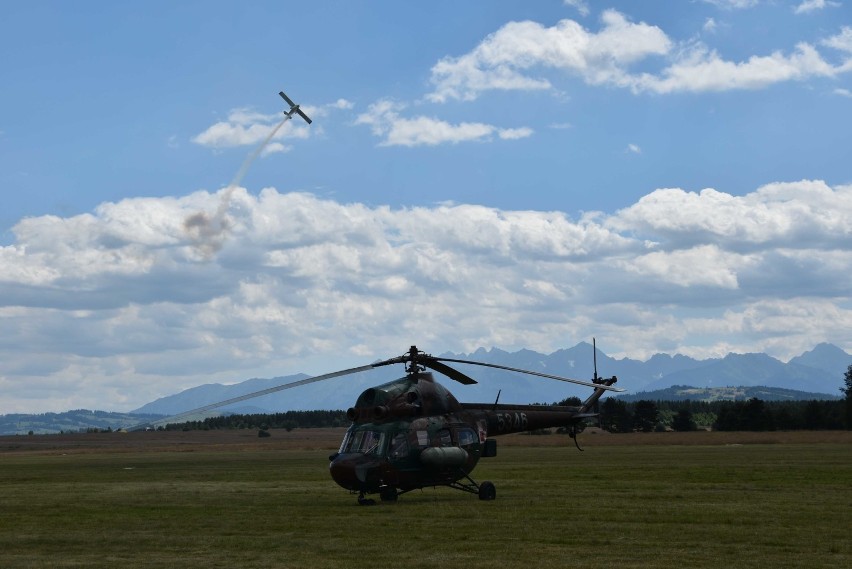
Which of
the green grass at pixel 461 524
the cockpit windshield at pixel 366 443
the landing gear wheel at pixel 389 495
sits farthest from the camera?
the landing gear wheel at pixel 389 495

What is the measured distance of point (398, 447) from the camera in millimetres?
33719

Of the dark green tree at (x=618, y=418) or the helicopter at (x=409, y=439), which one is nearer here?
the helicopter at (x=409, y=439)

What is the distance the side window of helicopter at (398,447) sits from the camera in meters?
33.6

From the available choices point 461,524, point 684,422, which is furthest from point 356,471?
point 684,422

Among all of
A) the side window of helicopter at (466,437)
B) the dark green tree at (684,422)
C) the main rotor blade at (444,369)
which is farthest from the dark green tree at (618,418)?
the main rotor blade at (444,369)

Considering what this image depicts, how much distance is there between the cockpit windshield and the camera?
33562 millimetres

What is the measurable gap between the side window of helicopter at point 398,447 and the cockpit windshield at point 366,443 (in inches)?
12.8

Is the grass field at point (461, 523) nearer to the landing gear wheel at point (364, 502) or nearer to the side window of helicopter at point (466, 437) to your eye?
the landing gear wheel at point (364, 502)

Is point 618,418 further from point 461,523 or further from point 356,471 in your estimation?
point 461,523

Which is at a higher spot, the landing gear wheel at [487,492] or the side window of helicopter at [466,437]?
the side window of helicopter at [466,437]

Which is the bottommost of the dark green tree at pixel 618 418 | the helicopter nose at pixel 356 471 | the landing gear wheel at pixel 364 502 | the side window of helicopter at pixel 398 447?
the landing gear wheel at pixel 364 502

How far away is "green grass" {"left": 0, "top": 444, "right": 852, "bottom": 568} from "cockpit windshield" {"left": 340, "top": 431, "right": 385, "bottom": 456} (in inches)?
73.6

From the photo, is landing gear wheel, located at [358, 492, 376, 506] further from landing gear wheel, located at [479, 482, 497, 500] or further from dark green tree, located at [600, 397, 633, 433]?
dark green tree, located at [600, 397, 633, 433]

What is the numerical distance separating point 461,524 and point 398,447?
22.1 ft
